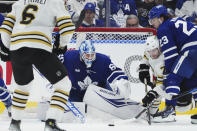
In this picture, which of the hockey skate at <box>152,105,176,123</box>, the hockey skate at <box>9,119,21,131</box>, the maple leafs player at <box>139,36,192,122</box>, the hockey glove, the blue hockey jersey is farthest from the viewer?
the blue hockey jersey

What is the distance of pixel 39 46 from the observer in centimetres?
327

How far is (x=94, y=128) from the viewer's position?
3611 millimetres

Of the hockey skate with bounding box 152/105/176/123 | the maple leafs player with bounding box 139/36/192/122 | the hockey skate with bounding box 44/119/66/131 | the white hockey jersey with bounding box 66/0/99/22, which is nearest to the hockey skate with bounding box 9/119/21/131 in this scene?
the hockey skate with bounding box 44/119/66/131

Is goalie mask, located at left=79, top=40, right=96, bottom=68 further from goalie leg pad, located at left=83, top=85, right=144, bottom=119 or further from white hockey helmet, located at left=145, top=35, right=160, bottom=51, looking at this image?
white hockey helmet, located at left=145, top=35, right=160, bottom=51

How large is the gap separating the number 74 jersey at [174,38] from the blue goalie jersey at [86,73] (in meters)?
0.74

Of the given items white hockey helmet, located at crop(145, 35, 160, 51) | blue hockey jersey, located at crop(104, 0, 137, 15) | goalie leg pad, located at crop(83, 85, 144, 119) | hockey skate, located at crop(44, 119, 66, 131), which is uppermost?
blue hockey jersey, located at crop(104, 0, 137, 15)

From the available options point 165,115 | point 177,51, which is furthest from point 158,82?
point 177,51

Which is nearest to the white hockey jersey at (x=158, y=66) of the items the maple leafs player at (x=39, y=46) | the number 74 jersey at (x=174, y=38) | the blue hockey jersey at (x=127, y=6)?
the number 74 jersey at (x=174, y=38)

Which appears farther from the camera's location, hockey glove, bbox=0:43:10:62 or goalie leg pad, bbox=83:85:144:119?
goalie leg pad, bbox=83:85:144:119

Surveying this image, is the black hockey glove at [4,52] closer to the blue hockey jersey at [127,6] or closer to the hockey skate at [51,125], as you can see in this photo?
the hockey skate at [51,125]

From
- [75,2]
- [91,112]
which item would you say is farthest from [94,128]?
[75,2]

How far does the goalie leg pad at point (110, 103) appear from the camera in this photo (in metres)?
4.38

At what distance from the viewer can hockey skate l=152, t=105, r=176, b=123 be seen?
4.33m

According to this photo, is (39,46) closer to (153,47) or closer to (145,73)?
(153,47)
